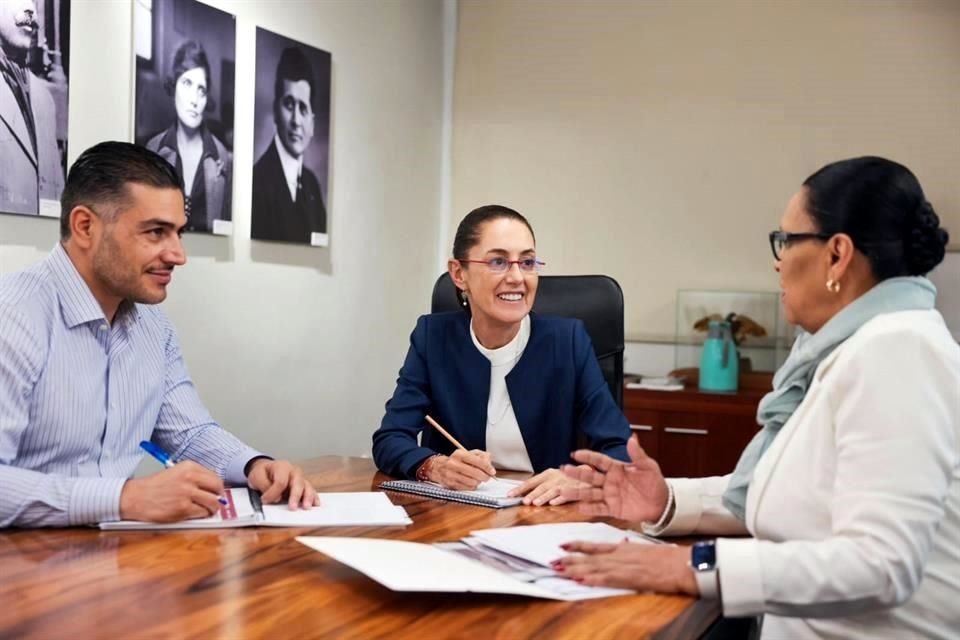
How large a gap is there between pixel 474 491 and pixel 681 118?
319 centimetres

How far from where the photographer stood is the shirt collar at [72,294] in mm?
1879

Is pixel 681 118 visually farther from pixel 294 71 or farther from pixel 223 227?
pixel 223 227

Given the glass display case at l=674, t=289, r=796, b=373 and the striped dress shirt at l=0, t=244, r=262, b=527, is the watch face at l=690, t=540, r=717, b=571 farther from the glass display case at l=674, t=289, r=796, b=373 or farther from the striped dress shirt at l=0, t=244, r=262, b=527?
the glass display case at l=674, t=289, r=796, b=373

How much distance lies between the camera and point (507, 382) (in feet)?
8.00

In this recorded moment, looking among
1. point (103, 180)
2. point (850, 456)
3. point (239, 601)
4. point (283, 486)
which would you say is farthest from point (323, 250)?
point (850, 456)

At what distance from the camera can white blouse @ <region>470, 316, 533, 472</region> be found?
2418mm

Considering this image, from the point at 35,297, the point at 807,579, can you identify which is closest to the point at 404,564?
the point at 807,579

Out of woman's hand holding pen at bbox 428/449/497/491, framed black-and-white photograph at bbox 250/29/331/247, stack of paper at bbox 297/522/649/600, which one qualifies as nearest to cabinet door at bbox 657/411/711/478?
framed black-and-white photograph at bbox 250/29/331/247

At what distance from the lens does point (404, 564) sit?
53.6 inches

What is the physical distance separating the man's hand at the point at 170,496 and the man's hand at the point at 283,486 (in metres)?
0.17

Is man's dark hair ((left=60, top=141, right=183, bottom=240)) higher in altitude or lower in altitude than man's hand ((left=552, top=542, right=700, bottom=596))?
higher

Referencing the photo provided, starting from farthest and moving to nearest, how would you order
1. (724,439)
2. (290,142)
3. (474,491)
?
(724,439)
(290,142)
(474,491)

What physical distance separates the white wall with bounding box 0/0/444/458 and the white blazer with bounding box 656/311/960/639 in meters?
2.17

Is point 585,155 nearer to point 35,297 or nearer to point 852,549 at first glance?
point 35,297
